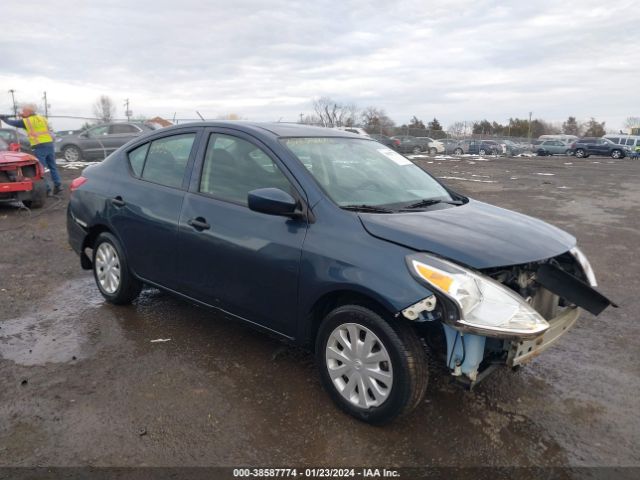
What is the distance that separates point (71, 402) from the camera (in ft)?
10.6

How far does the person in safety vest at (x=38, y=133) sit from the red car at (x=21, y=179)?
919 millimetres

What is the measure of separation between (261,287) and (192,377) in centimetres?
81

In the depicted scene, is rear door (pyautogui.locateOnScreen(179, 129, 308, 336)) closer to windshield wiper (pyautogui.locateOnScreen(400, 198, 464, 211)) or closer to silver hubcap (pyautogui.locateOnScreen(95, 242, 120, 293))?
windshield wiper (pyautogui.locateOnScreen(400, 198, 464, 211))

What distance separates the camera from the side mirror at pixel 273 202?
10.2 feet

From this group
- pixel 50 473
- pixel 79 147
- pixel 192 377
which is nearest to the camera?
pixel 50 473

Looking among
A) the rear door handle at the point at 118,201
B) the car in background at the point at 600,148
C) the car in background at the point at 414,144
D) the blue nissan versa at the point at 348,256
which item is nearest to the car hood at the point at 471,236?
the blue nissan versa at the point at 348,256

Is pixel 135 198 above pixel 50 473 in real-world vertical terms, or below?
above

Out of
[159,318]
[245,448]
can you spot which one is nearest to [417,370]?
[245,448]

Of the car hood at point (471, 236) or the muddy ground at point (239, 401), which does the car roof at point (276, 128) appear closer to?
the car hood at point (471, 236)

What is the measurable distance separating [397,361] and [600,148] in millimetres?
43587

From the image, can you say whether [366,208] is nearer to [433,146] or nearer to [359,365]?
[359,365]

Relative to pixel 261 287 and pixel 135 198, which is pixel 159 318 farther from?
pixel 261 287

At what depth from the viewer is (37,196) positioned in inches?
382

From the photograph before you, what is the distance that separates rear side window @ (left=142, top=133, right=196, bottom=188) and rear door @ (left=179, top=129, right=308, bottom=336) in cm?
21
